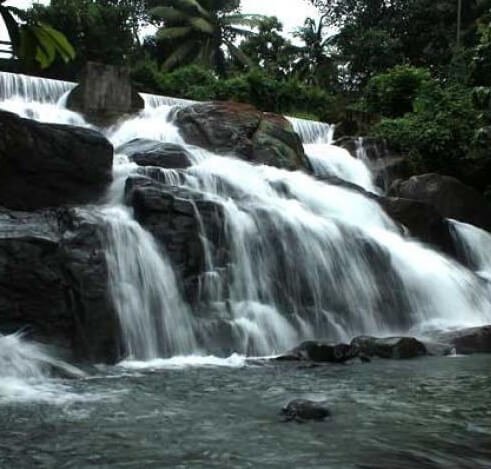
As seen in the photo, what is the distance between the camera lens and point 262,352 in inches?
393

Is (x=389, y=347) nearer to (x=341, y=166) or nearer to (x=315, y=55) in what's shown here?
(x=341, y=166)

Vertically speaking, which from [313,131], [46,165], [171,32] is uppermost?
[171,32]

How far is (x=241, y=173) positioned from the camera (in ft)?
50.8

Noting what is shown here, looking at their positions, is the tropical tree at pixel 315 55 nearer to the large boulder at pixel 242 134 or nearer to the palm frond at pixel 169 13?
the palm frond at pixel 169 13

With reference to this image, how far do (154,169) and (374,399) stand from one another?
814cm

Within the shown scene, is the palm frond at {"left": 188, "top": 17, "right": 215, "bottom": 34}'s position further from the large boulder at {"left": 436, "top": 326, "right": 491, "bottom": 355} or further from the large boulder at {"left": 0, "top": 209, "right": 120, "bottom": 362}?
the large boulder at {"left": 436, "top": 326, "right": 491, "bottom": 355}

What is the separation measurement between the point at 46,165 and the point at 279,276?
4.51m

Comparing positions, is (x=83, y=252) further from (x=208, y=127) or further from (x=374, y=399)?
(x=208, y=127)

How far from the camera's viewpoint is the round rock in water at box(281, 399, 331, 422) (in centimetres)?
555

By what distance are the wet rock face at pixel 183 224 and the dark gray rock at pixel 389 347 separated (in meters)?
2.70

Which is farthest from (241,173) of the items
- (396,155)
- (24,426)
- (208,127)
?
(24,426)

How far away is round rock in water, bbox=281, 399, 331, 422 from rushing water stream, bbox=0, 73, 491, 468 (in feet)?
0.50

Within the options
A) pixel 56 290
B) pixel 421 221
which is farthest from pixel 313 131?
pixel 56 290

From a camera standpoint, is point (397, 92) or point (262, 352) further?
point (397, 92)
